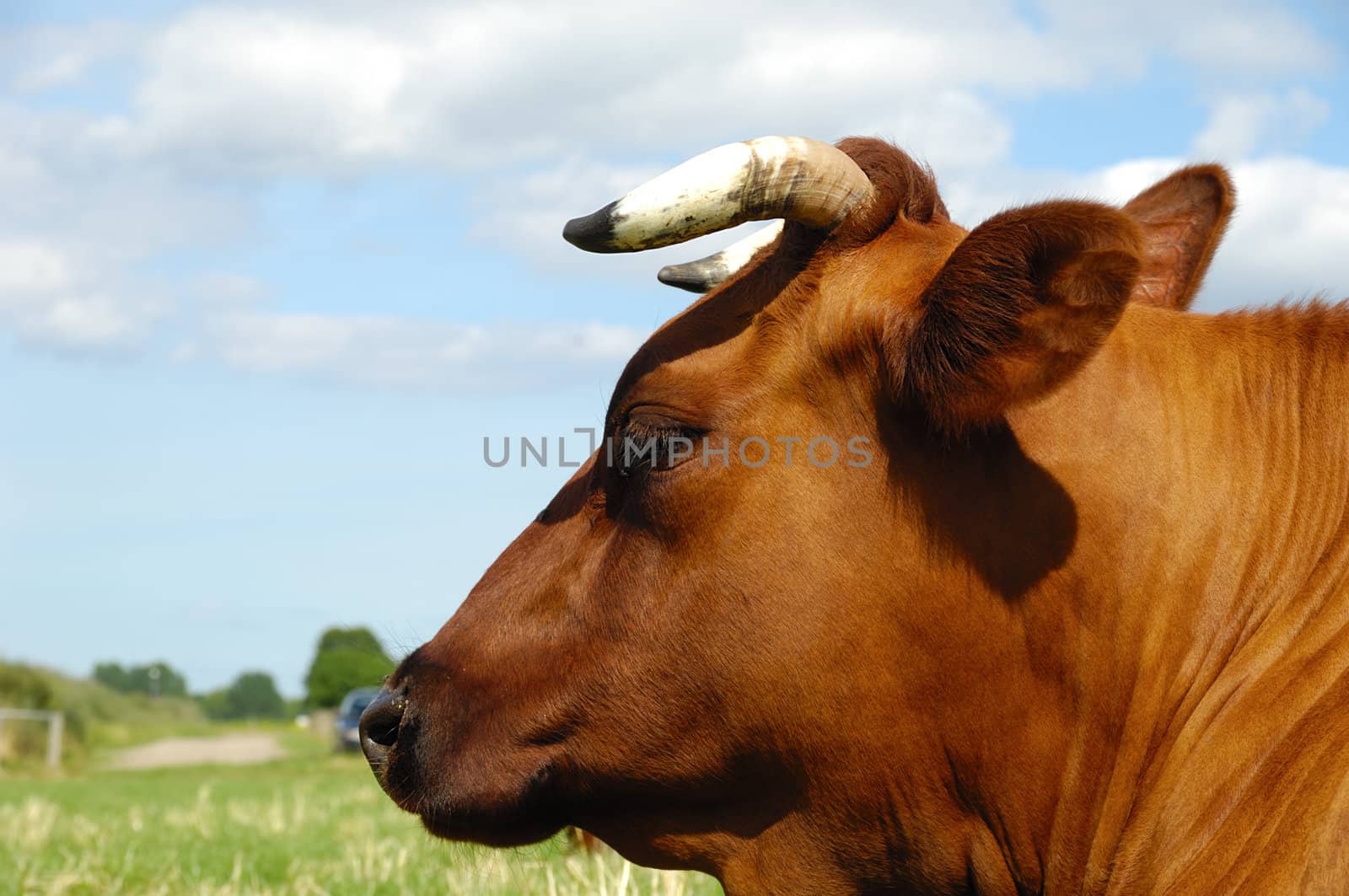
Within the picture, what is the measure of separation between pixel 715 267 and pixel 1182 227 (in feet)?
5.31

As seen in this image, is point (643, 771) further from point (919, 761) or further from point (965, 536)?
point (965, 536)

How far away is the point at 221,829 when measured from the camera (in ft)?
32.3

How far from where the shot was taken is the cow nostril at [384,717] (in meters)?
3.56

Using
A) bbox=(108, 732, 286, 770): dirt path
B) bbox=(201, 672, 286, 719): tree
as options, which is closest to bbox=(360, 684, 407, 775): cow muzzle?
bbox=(108, 732, 286, 770): dirt path

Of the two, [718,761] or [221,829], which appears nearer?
[718,761]

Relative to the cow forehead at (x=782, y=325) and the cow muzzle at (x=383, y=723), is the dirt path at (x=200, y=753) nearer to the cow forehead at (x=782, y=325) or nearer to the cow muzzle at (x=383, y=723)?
the cow muzzle at (x=383, y=723)

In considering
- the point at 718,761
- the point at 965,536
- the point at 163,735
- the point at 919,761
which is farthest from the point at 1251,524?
the point at 163,735

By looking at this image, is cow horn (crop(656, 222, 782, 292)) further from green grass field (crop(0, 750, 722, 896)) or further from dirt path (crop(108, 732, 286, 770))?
dirt path (crop(108, 732, 286, 770))

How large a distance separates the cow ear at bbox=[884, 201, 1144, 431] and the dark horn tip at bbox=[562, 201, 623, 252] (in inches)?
30.1

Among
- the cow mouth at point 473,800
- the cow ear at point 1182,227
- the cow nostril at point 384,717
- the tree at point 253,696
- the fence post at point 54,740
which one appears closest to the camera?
the cow mouth at point 473,800

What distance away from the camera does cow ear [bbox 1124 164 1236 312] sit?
4402 mm

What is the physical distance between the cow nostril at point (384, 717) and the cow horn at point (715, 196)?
4.22 feet

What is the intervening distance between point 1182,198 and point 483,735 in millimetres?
2879

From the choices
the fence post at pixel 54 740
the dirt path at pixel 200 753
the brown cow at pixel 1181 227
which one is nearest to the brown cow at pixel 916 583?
the brown cow at pixel 1181 227
